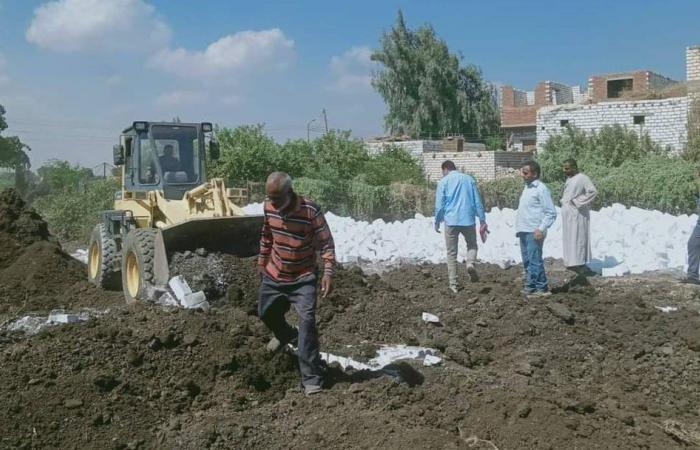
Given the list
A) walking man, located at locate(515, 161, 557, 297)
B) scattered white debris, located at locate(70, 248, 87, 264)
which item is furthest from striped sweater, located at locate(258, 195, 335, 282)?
scattered white debris, located at locate(70, 248, 87, 264)

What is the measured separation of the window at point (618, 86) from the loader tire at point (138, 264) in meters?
31.9

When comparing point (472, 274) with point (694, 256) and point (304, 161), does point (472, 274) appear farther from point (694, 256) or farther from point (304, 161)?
point (304, 161)

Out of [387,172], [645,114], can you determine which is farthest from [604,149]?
[387,172]

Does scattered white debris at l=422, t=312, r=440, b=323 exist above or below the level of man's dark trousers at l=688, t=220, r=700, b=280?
below

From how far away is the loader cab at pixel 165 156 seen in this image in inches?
407

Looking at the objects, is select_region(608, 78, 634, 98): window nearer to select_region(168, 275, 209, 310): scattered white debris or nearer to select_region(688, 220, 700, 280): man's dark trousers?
select_region(688, 220, 700, 280): man's dark trousers

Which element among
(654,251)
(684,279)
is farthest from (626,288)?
(654,251)

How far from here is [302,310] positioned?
18.4ft

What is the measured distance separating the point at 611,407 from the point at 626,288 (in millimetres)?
5265

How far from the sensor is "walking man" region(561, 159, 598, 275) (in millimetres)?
9930

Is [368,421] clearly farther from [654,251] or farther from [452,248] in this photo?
[654,251]

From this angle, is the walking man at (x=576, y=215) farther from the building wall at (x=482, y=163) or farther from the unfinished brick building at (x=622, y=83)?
the unfinished brick building at (x=622, y=83)

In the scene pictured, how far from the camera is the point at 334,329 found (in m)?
7.69

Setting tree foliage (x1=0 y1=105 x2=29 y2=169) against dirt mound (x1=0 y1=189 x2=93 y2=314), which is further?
tree foliage (x1=0 y1=105 x2=29 y2=169)
